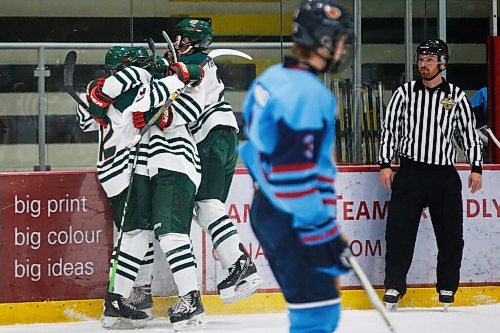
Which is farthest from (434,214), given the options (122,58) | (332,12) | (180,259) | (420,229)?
(332,12)

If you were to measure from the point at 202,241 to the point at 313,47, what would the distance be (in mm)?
2686

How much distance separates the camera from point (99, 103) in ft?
16.9

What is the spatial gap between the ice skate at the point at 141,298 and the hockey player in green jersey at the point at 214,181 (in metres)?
0.35

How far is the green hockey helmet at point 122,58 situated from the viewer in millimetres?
5301

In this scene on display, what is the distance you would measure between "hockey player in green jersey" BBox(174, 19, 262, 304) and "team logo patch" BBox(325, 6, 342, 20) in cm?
230

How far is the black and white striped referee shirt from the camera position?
18.7 feet

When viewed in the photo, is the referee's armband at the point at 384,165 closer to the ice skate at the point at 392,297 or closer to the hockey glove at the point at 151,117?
the ice skate at the point at 392,297

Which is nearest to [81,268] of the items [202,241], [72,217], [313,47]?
[72,217]

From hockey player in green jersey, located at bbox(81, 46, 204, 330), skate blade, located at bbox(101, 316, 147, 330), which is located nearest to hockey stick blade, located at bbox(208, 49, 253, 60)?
hockey player in green jersey, located at bbox(81, 46, 204, 330)

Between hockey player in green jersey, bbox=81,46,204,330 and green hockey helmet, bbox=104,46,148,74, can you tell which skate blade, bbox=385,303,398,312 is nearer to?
hockey player in green jersey, bbox=81,46,204,330

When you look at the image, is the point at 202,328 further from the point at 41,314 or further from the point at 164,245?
the point at 41,314

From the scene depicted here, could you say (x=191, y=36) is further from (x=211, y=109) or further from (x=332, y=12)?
(x=332, y=12)

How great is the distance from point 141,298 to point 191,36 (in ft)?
4.05

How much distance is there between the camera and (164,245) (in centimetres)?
512
